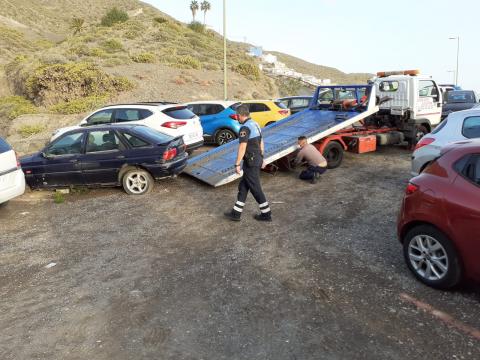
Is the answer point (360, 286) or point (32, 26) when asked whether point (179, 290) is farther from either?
point (32, 26)

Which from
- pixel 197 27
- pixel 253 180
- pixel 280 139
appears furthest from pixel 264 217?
pixel 197 27

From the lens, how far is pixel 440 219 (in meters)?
3.93

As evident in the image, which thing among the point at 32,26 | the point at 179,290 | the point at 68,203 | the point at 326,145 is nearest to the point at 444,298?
the point at 179,290

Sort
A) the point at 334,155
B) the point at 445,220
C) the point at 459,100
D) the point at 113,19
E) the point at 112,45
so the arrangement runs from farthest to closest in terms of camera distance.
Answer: the point at 113,19 < the point at 112,45 < the point at 459,100 < the point at 334,155 < the point at 445,220

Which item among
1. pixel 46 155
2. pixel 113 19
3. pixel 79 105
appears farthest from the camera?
pixel 113 19

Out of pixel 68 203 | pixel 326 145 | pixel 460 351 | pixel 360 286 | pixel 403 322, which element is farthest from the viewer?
pixel 326 145

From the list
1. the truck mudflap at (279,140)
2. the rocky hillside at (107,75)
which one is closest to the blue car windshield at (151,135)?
the truck mudflap at (279,140)

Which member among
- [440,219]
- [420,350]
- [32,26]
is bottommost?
[420,350]

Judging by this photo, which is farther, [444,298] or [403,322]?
[444,298]

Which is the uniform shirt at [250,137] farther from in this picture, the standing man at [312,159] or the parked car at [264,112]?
the parked car at [264,112]

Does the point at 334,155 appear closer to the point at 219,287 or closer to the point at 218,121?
the point at 218,121

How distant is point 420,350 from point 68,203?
694cm

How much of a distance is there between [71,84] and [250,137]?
67.4 feet

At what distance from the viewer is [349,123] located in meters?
9.55
